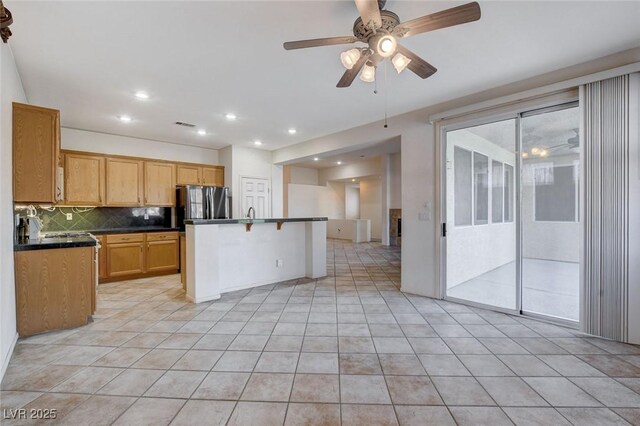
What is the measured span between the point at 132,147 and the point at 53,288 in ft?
11.7

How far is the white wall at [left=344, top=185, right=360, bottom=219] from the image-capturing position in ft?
42.8

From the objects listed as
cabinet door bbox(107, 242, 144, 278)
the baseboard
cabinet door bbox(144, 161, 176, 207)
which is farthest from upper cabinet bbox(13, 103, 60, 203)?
cabinet door bbox(144, 161, 176, 207)

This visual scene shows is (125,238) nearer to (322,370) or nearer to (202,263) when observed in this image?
(202,263)

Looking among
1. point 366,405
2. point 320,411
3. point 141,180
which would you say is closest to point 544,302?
point 366,405

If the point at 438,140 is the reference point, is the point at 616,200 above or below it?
below

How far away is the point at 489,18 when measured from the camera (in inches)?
87.4

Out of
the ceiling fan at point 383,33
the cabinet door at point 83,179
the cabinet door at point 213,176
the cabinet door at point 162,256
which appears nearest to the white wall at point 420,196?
the ceiling fan at point 383,33

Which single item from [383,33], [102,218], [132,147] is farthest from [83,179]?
[383,33]

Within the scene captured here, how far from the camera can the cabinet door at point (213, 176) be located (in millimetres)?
6523

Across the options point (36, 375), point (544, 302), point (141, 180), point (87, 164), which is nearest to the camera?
point (36, 375)

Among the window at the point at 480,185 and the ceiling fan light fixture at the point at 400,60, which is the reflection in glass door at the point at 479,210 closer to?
the window at the point at 480,185

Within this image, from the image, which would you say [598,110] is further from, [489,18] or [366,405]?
[366,405]

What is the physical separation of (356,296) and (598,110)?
134 inches

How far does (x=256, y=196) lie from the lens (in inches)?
270
